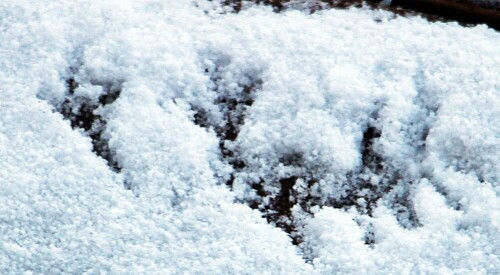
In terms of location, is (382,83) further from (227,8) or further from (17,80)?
(17,80)

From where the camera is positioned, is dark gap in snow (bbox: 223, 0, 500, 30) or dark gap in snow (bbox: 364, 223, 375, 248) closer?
dark gap in snow (bbox: 364, 223, 375, 248)

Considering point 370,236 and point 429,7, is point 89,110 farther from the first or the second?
point 429,7

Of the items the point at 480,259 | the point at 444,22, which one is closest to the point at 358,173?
the point at 480,259

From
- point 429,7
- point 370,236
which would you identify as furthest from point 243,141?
point 429,7

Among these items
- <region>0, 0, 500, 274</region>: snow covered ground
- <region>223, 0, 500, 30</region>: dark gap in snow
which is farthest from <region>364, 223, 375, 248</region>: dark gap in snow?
<region>223, 0, 500, 30</region>: dark gap in snow

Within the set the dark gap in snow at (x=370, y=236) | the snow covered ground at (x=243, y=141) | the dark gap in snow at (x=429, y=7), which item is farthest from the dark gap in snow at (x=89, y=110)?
the dark gap in snow at (x=370, y=236)

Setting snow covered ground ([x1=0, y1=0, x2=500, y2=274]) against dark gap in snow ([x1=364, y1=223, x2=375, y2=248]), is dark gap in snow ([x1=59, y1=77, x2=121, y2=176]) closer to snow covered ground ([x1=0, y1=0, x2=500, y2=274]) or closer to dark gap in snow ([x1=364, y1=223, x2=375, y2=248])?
snow covered ground ([x1=0, y1=0, x2=500, y2=274])

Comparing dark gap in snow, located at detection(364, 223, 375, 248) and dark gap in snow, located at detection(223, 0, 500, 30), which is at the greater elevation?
dark gap in snow, located at detection(223, 0, 500, 30)

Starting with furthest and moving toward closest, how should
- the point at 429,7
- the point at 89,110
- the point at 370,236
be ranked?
the point at 429,7 → the point at 89,110 → the point at 370,236
